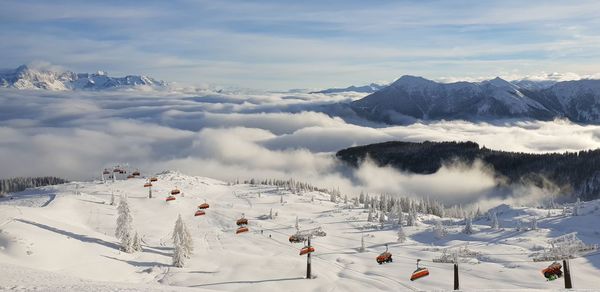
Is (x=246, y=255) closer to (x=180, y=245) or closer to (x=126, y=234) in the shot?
(x=180, y=245)

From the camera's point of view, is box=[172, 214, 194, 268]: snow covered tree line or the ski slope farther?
box=[172, 214, 194, 268]: snow covered tree line

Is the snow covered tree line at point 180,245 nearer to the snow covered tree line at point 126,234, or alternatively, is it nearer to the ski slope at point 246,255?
the ski slope at point 246,255

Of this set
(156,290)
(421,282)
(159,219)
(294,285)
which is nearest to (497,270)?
(421,282)

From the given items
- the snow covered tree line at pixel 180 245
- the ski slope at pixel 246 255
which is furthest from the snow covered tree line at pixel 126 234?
the snow covered tree line at pixel 180 245

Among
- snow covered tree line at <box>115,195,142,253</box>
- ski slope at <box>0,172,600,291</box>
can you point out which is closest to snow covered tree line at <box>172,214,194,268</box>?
ski slope at <box>0,172,600,291</box>

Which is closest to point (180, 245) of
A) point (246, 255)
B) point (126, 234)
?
point (126, 234)

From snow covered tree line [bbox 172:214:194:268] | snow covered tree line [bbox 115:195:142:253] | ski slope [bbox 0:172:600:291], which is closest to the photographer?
ski slope [bbox 0:172:600:291]

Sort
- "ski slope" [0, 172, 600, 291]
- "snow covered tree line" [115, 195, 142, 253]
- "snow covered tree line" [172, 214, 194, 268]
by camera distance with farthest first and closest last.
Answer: "snow covered tree line" [115, 195, 142, 253]
"snow covered tree line" [172, 214, 194, 268]
"ski slope" [0, 172, 600, 291]

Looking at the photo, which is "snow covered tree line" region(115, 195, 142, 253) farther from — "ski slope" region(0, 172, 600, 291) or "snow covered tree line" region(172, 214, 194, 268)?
"snow covered tree line" region(172, 214, 194, 268)
